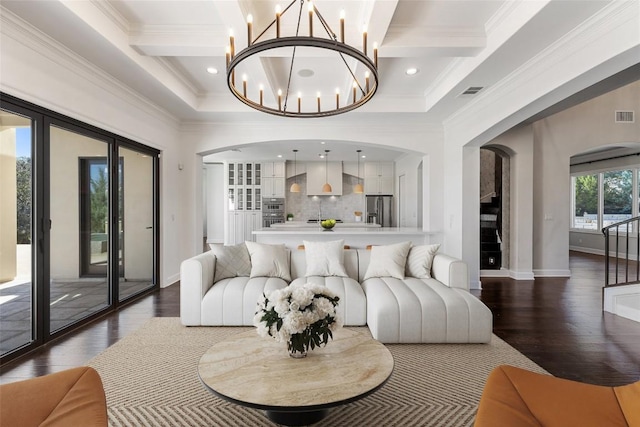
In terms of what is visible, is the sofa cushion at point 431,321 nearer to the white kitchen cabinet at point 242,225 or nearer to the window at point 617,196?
the white kitchen cabinet at point 242,225

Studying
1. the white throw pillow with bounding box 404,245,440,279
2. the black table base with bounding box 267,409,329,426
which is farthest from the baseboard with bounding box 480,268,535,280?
the black table base with bounding box 267,409,329,426

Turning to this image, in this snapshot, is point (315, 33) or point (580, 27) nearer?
point (580, 27)

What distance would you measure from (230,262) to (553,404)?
10.2 feet

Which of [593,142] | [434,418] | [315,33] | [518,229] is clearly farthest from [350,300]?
[593,142]

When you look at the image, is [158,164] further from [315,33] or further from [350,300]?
[350,300]

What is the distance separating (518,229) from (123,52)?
255 inches

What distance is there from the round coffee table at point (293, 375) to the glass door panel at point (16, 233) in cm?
219

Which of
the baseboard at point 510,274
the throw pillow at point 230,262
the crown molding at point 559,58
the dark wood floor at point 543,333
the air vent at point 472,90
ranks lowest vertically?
the dark wood floor at point 543,333

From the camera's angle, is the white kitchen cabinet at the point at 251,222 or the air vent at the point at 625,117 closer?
the air vent at the point at 625,117

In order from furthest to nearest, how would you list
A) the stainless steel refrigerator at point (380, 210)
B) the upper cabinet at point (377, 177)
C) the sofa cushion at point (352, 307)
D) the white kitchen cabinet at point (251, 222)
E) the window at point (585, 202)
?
the upper cabinet at point (377, 177)
the stainless steel refrigerator at point (380, 210)
the white kitchen cabinet at point (251, 222)
the window at point (585, 202)
the sofa cushion at point (352, 307)

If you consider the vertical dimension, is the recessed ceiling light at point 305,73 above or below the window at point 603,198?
above

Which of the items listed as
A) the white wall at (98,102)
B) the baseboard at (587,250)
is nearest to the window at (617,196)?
the baseboard at (587,250)

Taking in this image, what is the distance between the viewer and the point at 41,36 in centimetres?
269

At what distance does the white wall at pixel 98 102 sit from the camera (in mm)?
2539
